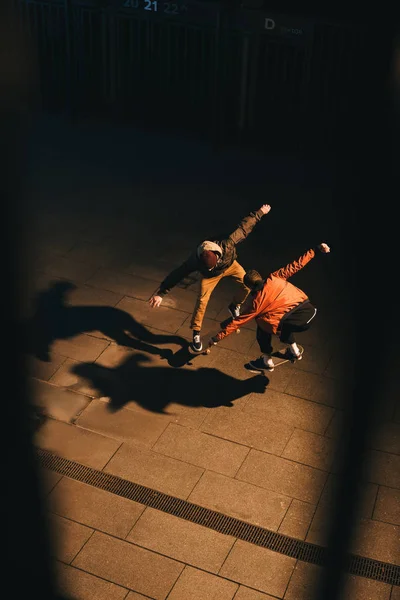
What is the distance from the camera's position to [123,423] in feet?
30.7

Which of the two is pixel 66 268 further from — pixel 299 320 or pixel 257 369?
pixel 299 320

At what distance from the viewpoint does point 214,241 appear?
985 centimetres

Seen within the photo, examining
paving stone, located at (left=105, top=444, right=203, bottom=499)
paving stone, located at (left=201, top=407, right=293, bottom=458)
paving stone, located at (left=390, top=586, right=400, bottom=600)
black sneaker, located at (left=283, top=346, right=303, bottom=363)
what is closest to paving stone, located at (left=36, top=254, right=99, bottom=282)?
black sneaker, located at (left=283, top=346, right=303, bottom=363)

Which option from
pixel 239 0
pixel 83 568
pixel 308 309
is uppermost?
pixel 239 0

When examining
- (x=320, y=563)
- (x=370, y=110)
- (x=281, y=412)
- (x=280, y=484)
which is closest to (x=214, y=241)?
(x=281, y=412)

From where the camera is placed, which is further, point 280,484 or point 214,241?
point 214,241

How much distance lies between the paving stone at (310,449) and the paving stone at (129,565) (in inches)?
73.3

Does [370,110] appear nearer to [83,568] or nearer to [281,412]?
[281,412]

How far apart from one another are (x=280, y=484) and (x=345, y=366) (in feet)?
7.10

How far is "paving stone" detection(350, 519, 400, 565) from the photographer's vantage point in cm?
781

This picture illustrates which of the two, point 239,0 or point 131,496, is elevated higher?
point 239,0

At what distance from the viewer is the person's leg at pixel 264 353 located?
9836 millimetres

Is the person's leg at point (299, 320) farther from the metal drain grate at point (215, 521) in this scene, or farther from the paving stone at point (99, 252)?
the paving stone at point (99, 252)

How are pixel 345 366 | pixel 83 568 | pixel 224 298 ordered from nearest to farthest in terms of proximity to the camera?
1. pixel 83 568
2. pixel 345 366
3. pixel 224 298
